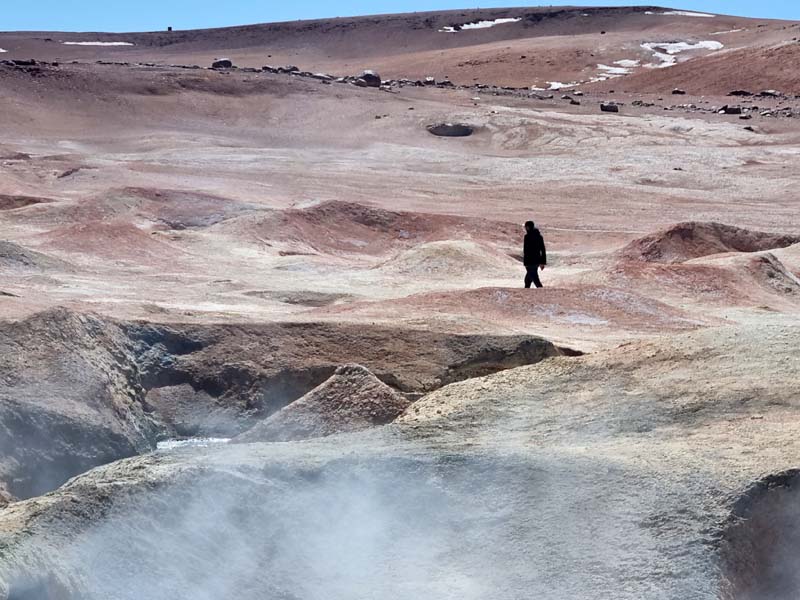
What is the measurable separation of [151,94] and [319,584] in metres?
42.4

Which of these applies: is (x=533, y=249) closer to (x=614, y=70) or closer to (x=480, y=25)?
(x=614, y=70)

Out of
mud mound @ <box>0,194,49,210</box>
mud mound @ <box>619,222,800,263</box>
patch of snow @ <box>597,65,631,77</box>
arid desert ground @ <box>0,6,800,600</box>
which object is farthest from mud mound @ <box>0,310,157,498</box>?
patch of snow @ <box>597,65,631,77</box>

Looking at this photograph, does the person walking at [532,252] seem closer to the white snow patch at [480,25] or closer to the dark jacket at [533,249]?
the dark jacket at [533,249]

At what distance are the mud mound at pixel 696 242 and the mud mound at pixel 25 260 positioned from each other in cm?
929

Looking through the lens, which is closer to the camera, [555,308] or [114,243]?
[555,308]

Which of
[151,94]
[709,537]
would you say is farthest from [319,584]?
[151,94]

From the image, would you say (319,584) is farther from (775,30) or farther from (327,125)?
(775,30)

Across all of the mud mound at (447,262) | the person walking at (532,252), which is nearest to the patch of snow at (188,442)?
the person walking at (532,252)

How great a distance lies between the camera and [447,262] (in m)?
20.0

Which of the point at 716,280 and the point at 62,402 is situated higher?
the point at 62,402

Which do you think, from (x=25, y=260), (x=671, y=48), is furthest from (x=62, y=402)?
(x=671, y=48)

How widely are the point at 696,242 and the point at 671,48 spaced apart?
50.0m

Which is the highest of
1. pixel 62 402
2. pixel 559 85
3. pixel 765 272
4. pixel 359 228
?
pixel 62 402

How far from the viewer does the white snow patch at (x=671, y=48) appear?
67.7 metres
